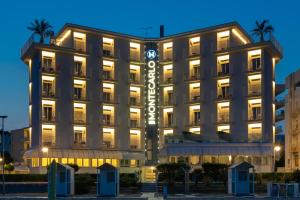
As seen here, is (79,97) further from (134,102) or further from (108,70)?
(134,102)

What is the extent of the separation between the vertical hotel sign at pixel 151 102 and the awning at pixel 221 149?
9053 millimetres

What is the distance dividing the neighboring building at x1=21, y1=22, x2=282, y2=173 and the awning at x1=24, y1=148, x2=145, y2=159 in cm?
14

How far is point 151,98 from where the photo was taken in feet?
296

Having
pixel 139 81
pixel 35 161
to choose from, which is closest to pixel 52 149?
pixel 35 161

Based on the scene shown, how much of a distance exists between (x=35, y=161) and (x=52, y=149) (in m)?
2.69

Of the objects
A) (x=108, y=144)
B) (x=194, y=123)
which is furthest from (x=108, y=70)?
(x=194, y=123)

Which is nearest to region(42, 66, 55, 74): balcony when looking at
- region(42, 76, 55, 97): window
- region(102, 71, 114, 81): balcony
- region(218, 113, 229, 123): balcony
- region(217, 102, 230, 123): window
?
region(42, 76, 55, 97): window

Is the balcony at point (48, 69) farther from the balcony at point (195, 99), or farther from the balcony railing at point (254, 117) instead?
the balcony railing at point (254, 117)

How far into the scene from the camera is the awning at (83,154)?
80.6 meters

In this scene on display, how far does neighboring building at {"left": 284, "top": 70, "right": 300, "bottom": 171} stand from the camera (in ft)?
283

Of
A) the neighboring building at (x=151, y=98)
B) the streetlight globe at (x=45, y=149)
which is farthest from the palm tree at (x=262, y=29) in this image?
the streetlight globe at (x=45, y=149)

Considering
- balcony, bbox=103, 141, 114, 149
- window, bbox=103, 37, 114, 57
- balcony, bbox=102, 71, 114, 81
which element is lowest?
balcony, bbox=103, 141, 114, 149

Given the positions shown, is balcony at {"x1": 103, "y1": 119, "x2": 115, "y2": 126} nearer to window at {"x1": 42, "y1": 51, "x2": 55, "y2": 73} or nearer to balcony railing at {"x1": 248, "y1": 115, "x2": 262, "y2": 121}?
window at {"x1": 42, "y1": 51, "x2": 55, "y2": 73}

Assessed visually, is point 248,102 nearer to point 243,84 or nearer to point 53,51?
point 243,84
